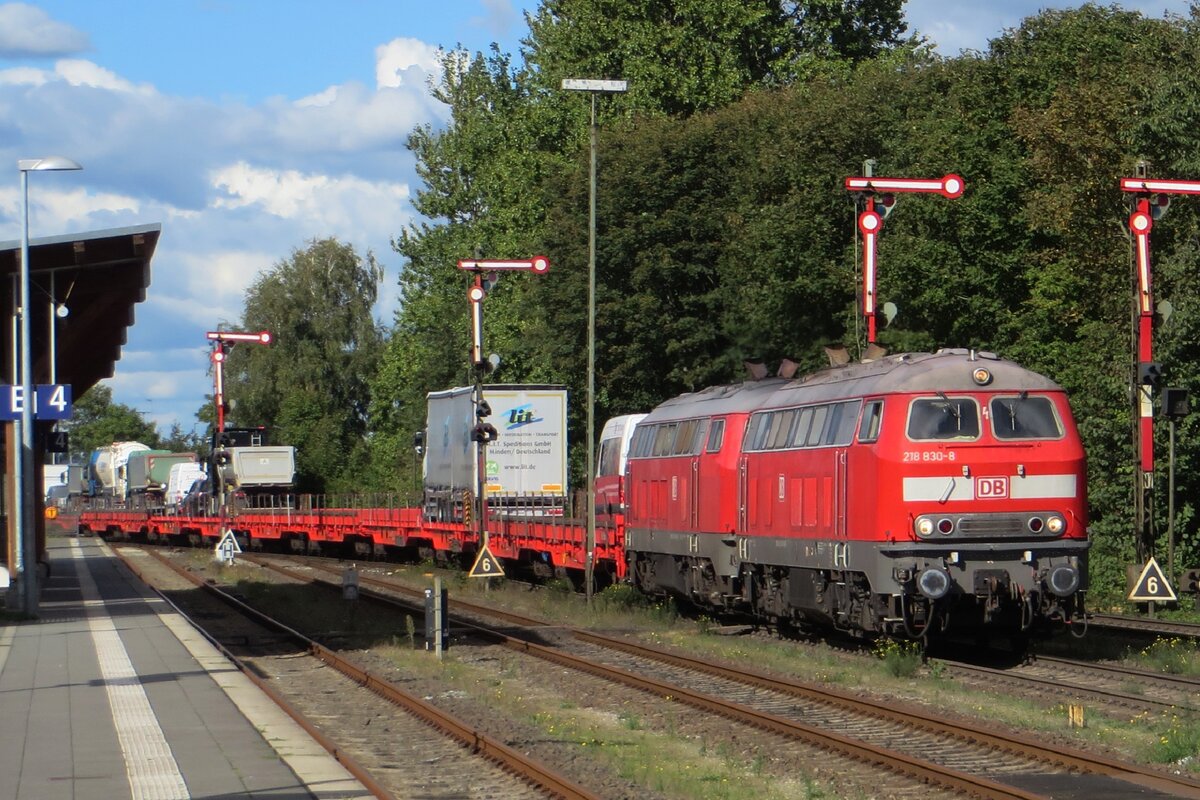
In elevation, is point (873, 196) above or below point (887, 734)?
above

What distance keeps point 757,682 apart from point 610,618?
965cm

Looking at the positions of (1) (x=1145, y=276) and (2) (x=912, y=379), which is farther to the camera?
(1) (x=1145, y=276)

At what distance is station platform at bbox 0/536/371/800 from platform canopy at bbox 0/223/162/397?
20.8 ft

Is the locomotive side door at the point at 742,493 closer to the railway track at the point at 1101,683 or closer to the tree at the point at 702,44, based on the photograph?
the railway track at the point at 1101,683

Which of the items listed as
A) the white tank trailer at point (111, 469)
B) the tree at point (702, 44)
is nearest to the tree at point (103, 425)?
the white tank trailer at point (111, 469)

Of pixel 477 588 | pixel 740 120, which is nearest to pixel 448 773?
pixel 477 588

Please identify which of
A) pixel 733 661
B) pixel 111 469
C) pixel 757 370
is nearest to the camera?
pixel 733 661

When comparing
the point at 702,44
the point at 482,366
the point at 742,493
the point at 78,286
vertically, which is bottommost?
the point at 742,493

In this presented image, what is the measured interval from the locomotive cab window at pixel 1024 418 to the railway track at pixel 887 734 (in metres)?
3.98

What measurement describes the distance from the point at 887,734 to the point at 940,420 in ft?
17.6

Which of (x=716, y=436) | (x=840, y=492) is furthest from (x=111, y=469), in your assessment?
(x=840, y=492)

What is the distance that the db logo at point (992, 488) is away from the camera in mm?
18297

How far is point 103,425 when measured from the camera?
164m

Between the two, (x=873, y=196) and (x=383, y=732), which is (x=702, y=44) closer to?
(x=873, y=196)
